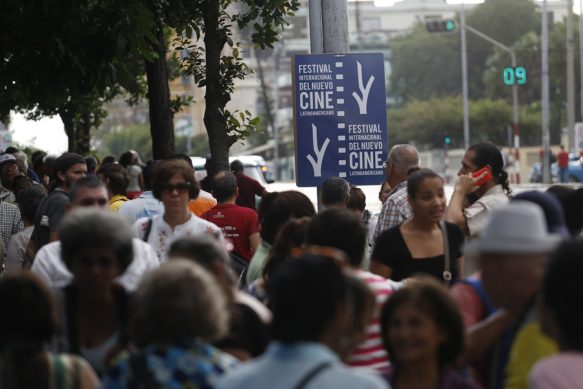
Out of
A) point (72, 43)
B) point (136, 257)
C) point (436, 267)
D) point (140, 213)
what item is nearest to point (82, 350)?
point (136, 257)

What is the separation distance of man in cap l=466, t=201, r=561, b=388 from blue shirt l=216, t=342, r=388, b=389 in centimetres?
82

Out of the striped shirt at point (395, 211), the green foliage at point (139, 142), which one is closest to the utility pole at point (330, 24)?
the striped shirt at point (395, 211)

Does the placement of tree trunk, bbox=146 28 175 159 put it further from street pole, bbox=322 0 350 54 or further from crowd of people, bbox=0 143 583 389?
crowd of people, bbox=0 143 583 389

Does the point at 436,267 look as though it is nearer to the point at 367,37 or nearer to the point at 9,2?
the point at 9,2

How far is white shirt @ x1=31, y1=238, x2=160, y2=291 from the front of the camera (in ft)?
22.4

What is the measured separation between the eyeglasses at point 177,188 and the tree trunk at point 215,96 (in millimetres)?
6298

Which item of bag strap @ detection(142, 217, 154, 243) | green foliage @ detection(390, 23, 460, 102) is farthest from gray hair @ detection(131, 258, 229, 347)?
green foliage @ detection(390, 23, 460, 102)

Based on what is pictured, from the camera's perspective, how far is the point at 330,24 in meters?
12.6

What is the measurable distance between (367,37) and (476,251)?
14523 cm

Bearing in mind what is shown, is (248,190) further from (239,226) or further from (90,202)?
(90,202)

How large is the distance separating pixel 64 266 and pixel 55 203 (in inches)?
Answer: 118

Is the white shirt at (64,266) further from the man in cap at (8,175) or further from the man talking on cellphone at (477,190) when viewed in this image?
the man in cap at (8,175)

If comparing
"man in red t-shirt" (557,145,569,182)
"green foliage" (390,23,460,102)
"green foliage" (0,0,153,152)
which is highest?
"green foliage" (0,0,153,152)

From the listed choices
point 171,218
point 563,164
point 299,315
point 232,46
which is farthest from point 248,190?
point 563,164
